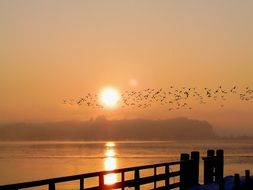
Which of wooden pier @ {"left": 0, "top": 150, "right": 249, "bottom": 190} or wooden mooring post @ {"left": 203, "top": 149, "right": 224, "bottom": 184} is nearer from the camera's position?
wooden pier @ {"left": 0, "top": 150, "right": 249, "bottom": 190}

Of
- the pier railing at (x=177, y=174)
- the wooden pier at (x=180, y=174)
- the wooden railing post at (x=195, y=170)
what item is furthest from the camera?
the wooden railing post at (x=195, y=170)

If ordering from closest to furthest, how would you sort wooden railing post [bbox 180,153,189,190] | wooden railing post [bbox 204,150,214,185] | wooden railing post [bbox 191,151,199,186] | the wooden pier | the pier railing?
1. the pier railing
2. the wooden pier
3. wooden railing post [bbox 180,153,189,190]
4. wooden railing post [bbox 191,151,199,186]
5. wooden railing post [bbox 204,150,214,185]

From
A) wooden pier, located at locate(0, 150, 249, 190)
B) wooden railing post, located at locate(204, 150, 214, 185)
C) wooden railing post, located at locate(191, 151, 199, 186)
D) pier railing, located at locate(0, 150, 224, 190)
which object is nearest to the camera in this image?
pier railing, located at locate(0, 150, 224, 190)

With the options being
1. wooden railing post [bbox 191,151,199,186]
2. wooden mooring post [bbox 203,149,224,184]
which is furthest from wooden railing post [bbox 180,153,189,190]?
wooden mooring post [bbox 203,149,224,184]

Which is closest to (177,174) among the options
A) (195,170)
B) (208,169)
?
(195,170)

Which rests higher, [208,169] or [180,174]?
[180,174]

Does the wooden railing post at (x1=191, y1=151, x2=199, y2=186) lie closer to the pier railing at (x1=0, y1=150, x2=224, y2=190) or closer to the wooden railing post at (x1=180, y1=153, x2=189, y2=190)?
the pier railing at (x1=0, y1=150, x2=224, y2=190)

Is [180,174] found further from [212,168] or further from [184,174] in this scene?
[212,168]

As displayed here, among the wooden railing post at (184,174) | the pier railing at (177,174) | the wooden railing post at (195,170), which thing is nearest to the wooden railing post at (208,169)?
the pier railing at (177,174)

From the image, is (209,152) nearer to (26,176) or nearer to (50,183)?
(50,183)

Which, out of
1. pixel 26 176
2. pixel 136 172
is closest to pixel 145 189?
pixel 26 176

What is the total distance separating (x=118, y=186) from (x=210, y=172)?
27.8 feet

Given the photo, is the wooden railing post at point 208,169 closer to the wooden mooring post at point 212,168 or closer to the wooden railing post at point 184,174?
the wooden mooring post at point 212,168

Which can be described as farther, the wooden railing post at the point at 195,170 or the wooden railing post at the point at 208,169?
the wooden railing post at the point at 208,169
